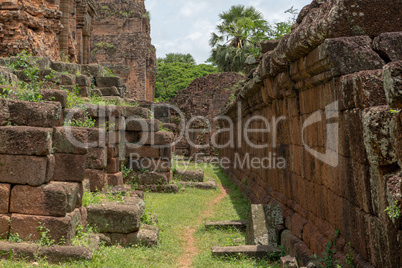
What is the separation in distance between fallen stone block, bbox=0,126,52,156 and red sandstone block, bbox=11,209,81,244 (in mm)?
769

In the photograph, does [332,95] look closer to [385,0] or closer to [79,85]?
[385,0]

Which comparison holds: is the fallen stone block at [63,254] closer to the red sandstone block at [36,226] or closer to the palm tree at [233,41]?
the red sandstone block at [36,226]

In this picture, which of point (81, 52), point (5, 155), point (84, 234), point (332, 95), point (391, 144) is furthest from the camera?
point (81, 52)

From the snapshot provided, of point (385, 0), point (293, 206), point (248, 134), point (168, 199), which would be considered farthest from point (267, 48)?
point (168, 199)

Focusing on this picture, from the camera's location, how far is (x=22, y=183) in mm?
4598

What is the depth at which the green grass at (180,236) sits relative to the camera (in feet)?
16.2

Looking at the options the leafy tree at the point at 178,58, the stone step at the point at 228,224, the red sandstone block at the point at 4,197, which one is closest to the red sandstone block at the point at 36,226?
the red sandstone block at the point at 4,197

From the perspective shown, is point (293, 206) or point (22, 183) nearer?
point (22, 183)

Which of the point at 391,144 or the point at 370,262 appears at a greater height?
the point at 391,144

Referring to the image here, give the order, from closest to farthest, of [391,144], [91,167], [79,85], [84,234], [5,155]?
[391,144], [5,155], [84,234], [91,167], [79,85]

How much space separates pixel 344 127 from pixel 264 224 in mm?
2584

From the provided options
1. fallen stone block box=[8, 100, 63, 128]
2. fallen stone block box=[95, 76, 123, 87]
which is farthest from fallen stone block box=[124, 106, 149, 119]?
fallen stone block box=[8, 100, 63, 128]

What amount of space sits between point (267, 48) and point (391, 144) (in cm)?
445

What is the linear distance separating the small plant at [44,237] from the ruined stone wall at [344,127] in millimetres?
2914
